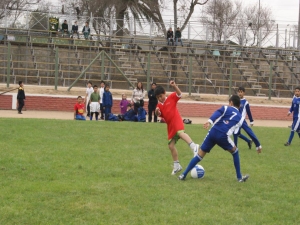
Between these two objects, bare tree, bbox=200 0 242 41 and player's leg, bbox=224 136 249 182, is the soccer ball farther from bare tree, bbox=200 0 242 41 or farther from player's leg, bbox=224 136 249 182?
bare tree, bbox=200 0 242 41

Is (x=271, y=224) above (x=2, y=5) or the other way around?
the other way around

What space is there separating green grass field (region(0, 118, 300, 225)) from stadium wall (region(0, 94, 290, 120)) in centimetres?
1212

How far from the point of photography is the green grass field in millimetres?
6539

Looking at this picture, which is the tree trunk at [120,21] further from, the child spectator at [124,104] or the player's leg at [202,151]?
the player's leg at [202,151]

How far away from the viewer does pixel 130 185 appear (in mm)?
8188

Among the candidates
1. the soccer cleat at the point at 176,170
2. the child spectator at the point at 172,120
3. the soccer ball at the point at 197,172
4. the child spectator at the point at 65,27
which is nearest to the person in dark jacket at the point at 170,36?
the child spectator at the point at 65,27

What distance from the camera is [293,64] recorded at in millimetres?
37250

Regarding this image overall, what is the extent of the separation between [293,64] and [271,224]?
107ft

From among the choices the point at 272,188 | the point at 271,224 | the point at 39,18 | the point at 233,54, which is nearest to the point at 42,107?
the point at 39,18

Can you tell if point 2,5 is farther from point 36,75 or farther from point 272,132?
point 272,132

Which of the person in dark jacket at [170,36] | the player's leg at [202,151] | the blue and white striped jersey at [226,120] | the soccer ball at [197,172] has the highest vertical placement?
the person in dark jacket at [170,36]

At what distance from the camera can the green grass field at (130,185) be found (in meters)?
6.54

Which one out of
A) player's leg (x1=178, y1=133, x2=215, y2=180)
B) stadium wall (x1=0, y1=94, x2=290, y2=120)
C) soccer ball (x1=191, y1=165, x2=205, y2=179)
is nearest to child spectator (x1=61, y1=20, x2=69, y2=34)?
stadium wall (x1=0, y1=94, x2=290, y2=120)

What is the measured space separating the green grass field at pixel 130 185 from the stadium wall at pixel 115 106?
12.1 meters
